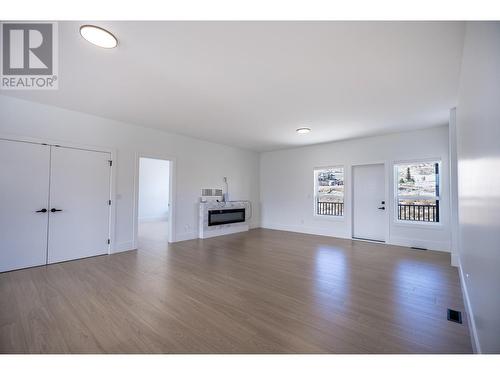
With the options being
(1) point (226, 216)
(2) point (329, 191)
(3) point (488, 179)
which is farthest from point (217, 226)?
(3) point (488, 179)

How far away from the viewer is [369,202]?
5750 millimetres

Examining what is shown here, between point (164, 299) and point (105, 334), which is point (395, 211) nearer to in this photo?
point (164, 299)

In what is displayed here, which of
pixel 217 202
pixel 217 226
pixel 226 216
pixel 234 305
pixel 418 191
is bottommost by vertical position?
pixel 234 305

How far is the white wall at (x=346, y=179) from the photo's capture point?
15.5ft

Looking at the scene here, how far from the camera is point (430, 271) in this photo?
3.47 m

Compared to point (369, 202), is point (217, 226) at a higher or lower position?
lower

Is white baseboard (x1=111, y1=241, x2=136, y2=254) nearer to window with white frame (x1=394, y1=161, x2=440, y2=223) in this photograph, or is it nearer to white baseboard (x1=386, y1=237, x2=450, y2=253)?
white baseboard (x1=386, y1=237, x2=450, y2=253)

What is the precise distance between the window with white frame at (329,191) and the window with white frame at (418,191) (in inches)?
54.3

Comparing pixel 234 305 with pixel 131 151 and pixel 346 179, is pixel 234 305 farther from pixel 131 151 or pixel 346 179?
pixel 346 179

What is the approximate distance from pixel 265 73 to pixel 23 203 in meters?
4.21

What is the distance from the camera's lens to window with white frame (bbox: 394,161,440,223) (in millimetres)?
4832

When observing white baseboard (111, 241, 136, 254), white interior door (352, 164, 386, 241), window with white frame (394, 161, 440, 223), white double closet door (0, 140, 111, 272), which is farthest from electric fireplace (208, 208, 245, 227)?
window with white frame (394, 161, 440, 223)

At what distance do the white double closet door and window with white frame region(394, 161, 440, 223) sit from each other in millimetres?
6570

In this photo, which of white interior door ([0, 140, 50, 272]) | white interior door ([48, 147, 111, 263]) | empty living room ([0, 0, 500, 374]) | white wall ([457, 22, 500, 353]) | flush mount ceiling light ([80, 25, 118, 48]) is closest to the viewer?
white wall ([457, 22, 500, 353])
